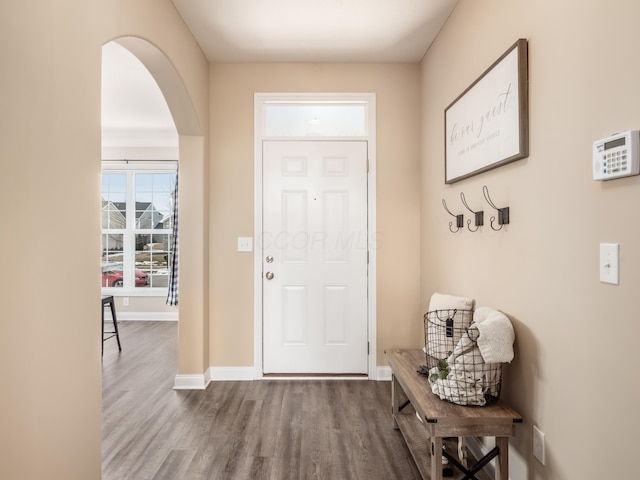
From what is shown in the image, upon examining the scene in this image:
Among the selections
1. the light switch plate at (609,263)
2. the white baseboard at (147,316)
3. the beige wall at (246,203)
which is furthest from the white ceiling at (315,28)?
the white baseboard at (147,316)

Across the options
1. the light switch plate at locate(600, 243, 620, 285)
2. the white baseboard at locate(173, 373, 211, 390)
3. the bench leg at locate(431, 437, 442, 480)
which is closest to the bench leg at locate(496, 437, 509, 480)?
the bench leg at locate(431, 437, 442, 480)

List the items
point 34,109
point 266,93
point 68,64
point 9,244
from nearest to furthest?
point 9,244, point 34,109, point 68,64, point 266,93

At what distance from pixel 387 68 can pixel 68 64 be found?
2.54m

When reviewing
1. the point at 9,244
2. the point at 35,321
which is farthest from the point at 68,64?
the point at 35,321

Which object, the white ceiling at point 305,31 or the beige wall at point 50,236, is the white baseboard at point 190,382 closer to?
the beige wall at point 50,236

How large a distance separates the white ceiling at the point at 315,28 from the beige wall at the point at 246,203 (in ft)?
0.39

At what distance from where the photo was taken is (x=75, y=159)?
1.40m

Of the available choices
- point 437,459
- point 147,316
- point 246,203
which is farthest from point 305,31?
point 147,316

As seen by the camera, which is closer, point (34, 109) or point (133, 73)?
point (34, 109)

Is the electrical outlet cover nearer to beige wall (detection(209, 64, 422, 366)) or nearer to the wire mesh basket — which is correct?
the wire mesh basket

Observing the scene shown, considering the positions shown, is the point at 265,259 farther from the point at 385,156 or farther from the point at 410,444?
the point at 410,444

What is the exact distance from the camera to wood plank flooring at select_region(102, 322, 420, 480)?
6.50 feet

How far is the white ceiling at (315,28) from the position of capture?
2.43m

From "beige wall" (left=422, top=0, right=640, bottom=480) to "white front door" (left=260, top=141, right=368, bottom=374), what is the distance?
1.33 meters
